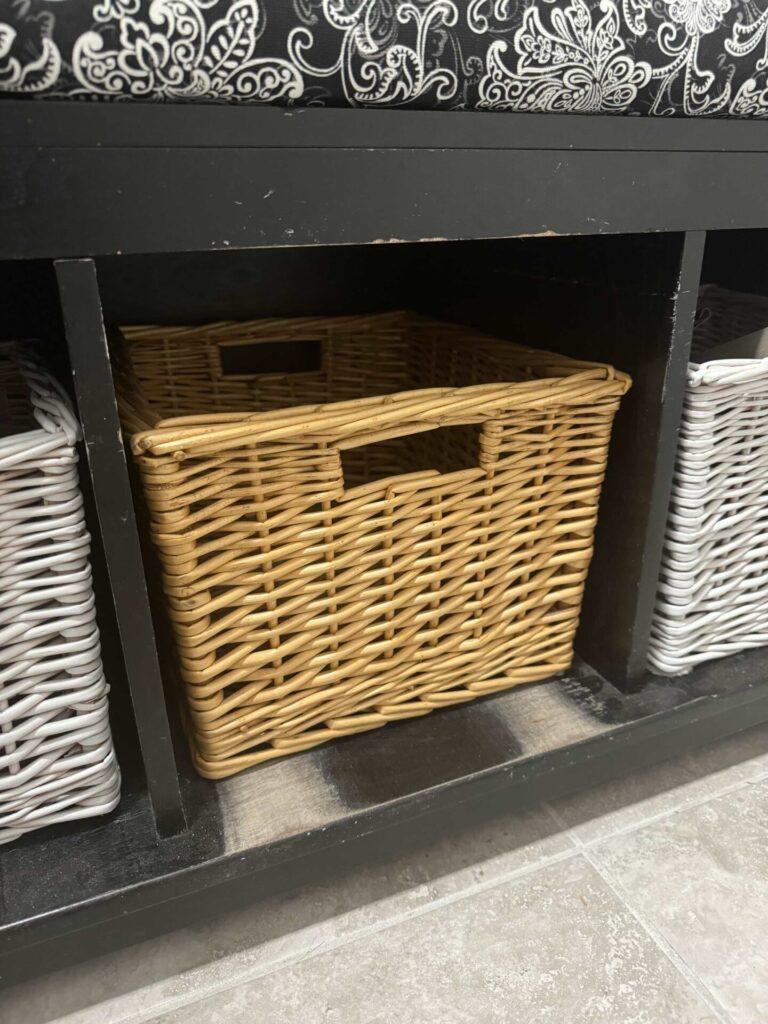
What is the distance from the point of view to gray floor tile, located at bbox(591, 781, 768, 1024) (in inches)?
22.5

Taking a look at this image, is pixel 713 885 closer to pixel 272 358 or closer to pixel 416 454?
pixel 416 454

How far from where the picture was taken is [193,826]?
585 millimetres

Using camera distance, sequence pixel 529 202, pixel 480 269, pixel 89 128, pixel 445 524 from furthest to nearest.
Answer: pixel 480 269, pixel 445 524, pixel 529 202, pixel 89 128

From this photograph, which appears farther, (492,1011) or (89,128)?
(492,1011)

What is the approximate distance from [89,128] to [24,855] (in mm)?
502

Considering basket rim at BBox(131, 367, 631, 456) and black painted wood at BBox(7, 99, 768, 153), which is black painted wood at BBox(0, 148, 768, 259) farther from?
basket rim at BBox(131, 367, 631, 456)

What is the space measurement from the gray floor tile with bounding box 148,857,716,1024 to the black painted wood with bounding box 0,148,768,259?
1.74 ft

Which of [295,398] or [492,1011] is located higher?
[295,398]

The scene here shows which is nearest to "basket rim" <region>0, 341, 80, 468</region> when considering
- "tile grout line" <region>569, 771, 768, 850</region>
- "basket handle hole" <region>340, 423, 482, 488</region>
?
"basket handle hole" <region>340, 423, 482, 488</region>

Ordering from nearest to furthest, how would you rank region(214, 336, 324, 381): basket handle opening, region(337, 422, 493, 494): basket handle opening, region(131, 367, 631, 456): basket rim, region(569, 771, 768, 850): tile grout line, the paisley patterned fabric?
1. the paisley patterned fabric
2. region(131, 367, 631, 456): basket rim
3. region(337, 422, 493, 494): basket handle opening
4. region(569, 771, 768, 850): tile grout line
5. region(214, 336, 324, 381): basket handle opening

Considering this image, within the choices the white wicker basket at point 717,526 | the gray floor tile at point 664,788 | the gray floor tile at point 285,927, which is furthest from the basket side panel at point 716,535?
the gray floor tile at point 285,927

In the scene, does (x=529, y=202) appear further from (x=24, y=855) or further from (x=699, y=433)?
(x=24, y=855)

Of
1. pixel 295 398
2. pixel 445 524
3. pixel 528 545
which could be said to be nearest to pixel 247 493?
pixel 445 524

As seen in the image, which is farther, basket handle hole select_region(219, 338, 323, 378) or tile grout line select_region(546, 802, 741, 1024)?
basket handle hole select_region(219, 338, 323, 378)
